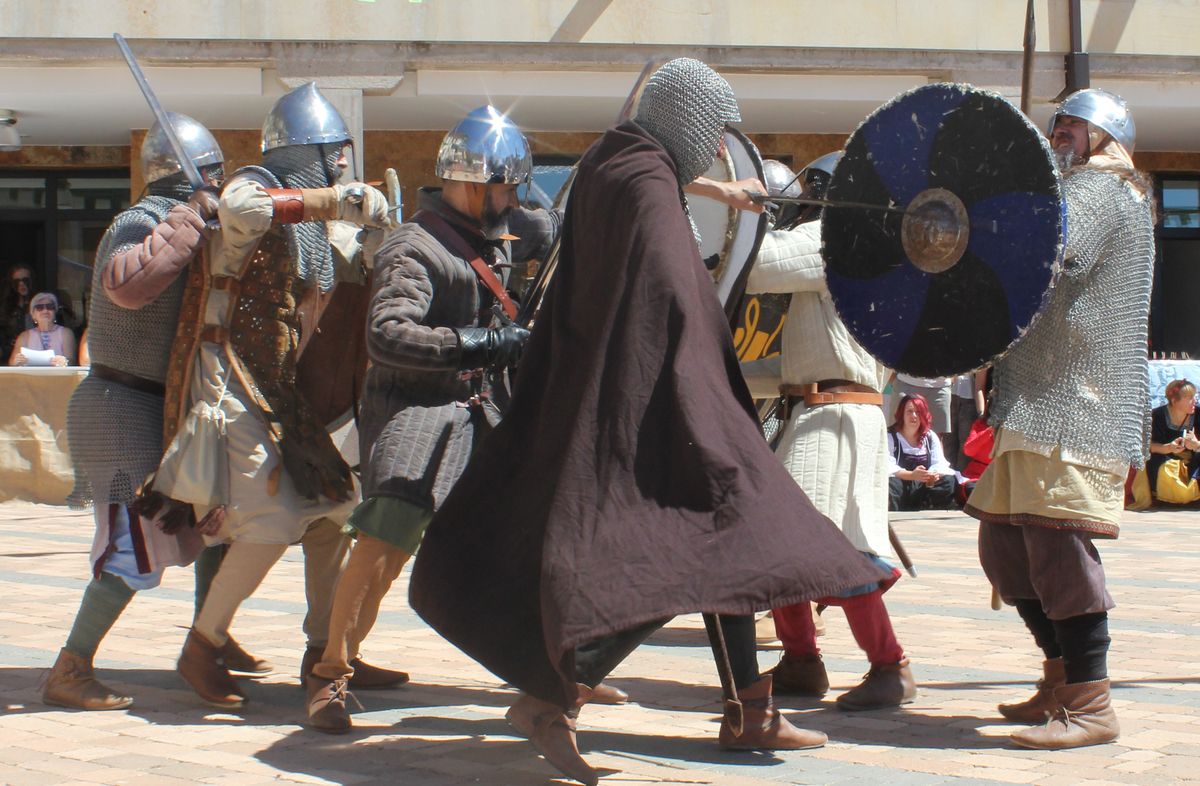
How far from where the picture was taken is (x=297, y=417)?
14.8ft

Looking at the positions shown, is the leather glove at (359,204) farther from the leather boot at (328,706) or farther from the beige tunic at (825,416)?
the leather boot at (328,706)

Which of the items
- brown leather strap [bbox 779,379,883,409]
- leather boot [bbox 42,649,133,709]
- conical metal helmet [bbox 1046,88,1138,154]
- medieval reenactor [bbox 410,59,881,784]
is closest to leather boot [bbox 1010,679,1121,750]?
medieval reenactor [bbox 410,59,881,784]

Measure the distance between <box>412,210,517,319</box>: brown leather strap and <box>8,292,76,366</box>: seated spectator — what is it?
307 inches

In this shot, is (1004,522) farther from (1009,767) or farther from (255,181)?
(255,181)

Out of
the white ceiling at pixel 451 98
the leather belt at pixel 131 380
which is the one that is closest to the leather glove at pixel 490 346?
the leather belt at pixel 131 380

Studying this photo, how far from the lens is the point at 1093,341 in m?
3.97

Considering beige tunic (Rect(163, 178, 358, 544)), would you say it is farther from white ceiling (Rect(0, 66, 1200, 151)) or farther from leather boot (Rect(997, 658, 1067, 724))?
white ceiling (Rect(0, 66, 1200, 151))

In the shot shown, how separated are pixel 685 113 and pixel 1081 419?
122 cm

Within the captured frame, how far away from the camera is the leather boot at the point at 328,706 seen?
413cm

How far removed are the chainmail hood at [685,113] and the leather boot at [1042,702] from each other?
159 cm

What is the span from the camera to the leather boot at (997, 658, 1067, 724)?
13.7 feet

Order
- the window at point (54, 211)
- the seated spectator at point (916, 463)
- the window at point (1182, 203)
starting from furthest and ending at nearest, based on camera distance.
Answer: the window at point (1182, 203)
the window at point (54, 211)
the seated spectator at point (916, 463)

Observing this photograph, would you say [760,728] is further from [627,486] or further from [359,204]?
[359,204]

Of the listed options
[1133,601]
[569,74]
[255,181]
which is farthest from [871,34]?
[255,181]
